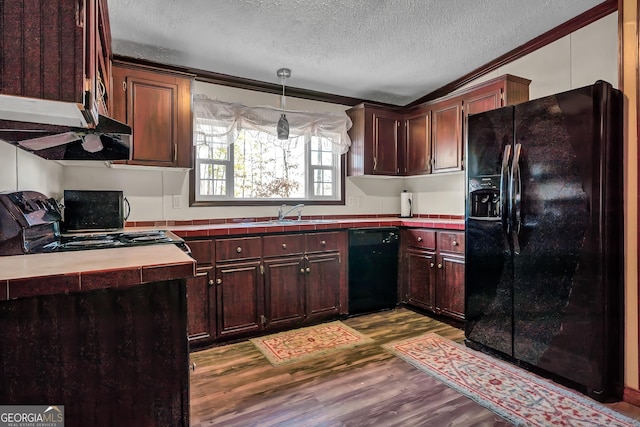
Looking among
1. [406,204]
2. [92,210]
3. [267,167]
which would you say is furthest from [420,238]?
[92,210]

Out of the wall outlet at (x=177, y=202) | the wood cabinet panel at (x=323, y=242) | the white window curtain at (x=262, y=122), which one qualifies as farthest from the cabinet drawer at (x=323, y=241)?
the wall outlet at (x=177, y=202)

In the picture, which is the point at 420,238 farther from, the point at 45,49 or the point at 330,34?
the point at 45,49

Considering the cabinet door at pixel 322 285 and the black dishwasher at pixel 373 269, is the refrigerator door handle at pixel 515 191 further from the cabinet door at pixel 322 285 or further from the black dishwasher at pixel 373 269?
the cabinet door at pixel 322 285

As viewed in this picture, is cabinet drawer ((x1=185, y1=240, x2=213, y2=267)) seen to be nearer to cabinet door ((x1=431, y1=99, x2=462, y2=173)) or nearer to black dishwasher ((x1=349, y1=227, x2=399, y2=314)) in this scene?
black dishwasher ((x1=349, y1=227, x2=399, y2=314))

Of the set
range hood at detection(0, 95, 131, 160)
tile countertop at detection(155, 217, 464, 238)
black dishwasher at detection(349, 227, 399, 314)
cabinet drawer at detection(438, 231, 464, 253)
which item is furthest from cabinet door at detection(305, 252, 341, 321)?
range hood at detection(0, 95, 131, 160)

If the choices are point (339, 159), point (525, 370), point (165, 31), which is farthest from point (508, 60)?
point (165, 31)

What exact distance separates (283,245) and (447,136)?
1985mm

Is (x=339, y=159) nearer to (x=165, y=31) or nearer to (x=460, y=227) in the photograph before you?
(x=460, y=227)

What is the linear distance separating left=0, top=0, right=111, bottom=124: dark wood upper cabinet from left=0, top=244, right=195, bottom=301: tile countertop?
52cm

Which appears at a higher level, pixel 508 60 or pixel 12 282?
pixel 508 60

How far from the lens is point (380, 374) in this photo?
7.70ft

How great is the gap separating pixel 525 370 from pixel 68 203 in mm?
3375

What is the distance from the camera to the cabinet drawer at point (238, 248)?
111 inches

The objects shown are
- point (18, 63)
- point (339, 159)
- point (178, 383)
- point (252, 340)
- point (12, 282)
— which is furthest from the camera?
point (339, 159)
